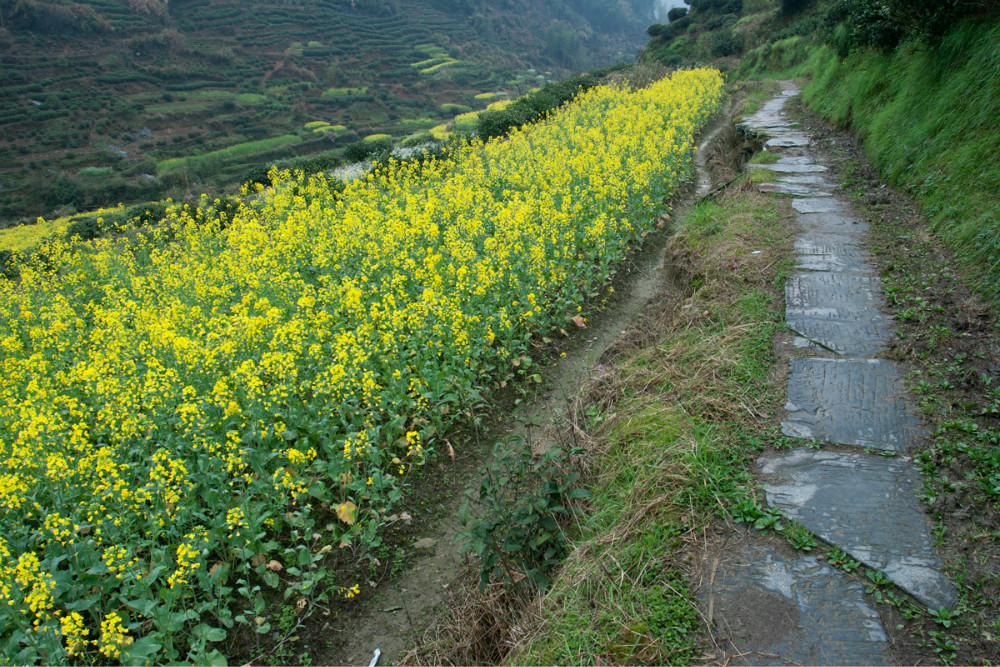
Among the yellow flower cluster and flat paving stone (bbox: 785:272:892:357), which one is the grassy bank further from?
the yellow flower cluster

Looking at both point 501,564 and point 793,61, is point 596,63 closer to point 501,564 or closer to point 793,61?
point 793,61

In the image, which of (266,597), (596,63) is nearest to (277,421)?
(266,597)

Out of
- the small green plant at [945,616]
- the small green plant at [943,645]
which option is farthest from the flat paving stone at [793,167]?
the small green plant at [943,645]

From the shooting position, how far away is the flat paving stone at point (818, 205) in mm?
6812

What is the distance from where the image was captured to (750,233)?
6.53 m

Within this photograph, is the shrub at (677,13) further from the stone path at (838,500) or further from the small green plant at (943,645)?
the small green plant at (943,645)

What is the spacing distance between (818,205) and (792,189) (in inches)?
35.9

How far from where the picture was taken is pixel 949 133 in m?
6.17

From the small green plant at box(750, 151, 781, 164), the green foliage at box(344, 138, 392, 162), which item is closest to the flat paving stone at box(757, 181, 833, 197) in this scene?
the small green plant at box(750, 151, 781, 164)

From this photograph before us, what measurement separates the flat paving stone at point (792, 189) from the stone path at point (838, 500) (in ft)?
10.4

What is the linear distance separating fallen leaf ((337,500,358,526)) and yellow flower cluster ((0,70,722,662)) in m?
0.17

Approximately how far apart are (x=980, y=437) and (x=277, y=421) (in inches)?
192

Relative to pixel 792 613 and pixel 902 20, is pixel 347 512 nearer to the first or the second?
pixel 792 613

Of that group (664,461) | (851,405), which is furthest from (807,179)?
(664,461)
